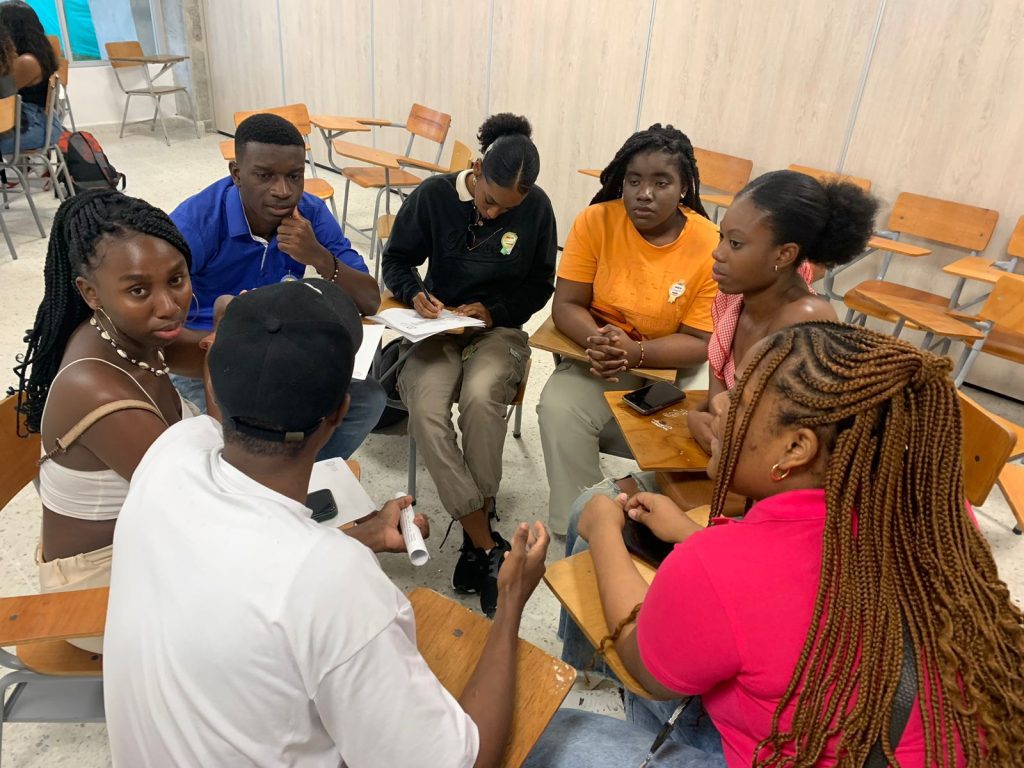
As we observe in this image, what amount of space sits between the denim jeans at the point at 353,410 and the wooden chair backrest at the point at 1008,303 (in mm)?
2493

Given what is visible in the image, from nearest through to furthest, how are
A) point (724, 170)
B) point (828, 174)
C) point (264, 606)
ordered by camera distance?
1. point (264, 606)
2. point (828, 174)
3. point (724, 170)

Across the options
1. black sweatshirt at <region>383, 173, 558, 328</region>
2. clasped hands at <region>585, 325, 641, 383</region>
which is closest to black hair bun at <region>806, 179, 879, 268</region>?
clasped hands at <region>585, 325, 641, 383</region>

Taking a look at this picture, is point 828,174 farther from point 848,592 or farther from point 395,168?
point 848,592

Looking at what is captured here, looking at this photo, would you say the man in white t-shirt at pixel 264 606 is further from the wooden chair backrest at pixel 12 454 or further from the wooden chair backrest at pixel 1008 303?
the wooden chair backrest at pixel 1008 303

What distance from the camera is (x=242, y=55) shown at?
7.41 metres

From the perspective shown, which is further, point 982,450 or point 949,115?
point 949,115

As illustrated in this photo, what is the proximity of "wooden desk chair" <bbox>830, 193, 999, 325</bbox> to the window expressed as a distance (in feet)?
27.4

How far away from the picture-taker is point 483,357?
93.0 inches

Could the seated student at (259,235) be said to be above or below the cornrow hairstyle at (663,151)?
below

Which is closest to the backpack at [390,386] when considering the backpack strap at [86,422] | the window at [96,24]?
the backpack strap at [86,422]

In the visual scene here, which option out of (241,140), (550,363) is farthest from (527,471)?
(241,140)

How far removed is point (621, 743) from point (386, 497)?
167cm

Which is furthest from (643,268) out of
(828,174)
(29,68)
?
(29,68)

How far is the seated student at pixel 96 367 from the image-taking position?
1.28m
